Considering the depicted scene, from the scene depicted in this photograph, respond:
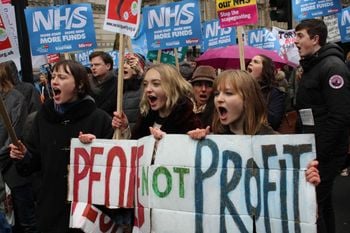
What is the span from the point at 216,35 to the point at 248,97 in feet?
28.3

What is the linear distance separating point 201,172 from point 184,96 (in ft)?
2.51

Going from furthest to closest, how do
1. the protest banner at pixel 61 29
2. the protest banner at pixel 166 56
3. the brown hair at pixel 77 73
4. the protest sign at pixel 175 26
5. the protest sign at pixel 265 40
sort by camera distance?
the protest sign at pixel 265 40
the protest banner at pixel 166 56
the protest sign at pixel 175 26
the protest banner at pixel 61 29
the brown hair at pixel 77 73

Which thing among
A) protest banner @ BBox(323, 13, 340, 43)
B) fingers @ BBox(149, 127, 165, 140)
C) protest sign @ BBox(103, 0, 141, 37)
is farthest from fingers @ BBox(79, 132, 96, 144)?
protest banner @ BBox(323, 13, 340, 43)

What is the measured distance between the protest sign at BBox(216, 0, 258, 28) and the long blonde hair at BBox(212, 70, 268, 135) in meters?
3.36

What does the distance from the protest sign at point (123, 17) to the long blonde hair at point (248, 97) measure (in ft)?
4.87

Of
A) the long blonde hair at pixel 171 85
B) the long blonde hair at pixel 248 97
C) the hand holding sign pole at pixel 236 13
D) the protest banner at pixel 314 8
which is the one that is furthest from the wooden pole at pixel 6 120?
the protest banner at pixel 314 8

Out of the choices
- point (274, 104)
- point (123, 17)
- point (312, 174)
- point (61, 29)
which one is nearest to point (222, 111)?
point (312, 174)

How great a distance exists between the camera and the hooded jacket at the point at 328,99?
427cm

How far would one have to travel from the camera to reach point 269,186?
2.97 metres

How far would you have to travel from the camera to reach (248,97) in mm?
3186

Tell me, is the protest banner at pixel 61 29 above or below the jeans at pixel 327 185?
above

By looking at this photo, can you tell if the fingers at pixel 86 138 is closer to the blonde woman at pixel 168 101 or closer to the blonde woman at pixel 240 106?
the blonde woman at pixel 168 101

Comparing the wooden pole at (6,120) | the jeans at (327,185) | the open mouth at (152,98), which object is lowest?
the jeans at (327,185)

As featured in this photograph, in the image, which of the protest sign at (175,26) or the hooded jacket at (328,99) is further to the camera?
the protest sign at (175,26)
